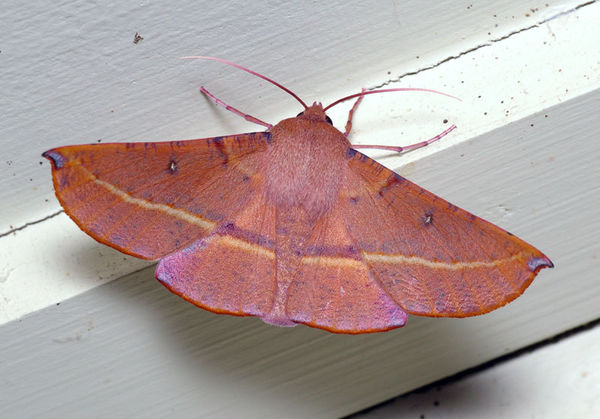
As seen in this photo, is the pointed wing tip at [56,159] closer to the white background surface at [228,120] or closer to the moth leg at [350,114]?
the white background surface at [228,120]

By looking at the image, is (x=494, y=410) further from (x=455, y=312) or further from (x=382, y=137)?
(x=382, y=137)

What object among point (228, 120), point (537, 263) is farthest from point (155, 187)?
point (537, 263)

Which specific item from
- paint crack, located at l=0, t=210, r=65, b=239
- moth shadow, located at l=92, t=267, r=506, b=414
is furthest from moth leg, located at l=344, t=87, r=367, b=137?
paint crack, located at l=0, t=210, r=65, b=239

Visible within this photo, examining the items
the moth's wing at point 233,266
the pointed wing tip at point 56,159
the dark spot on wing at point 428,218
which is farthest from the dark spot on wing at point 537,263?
the pointed wing tip at point 56,159

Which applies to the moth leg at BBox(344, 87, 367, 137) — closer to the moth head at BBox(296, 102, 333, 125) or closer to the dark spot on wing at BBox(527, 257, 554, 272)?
the moth head at BBox(296, 102, 333, 125)

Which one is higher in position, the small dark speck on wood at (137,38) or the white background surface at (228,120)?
the small dark speck on wood at (137,38)

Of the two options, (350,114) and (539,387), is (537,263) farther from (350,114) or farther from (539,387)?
(539,387)
